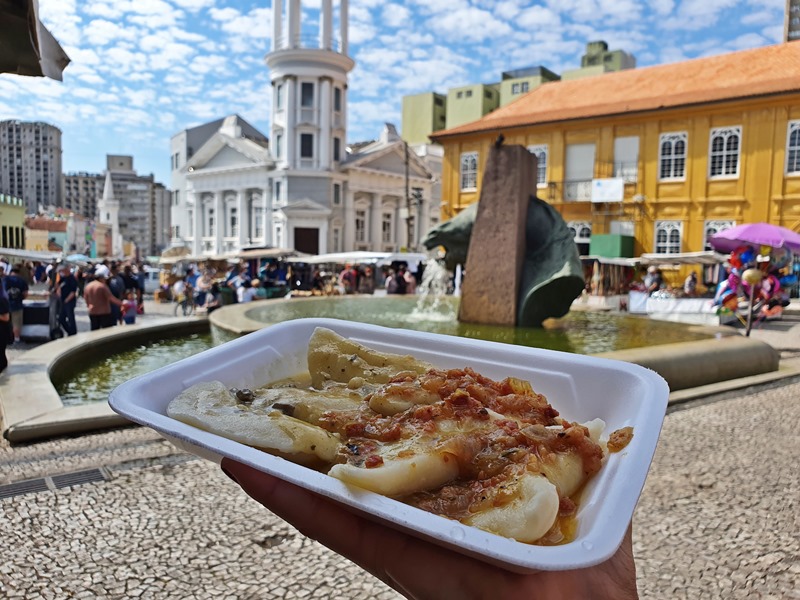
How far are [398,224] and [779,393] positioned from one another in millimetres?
46357

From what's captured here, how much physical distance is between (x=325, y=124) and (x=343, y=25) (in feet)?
24.5

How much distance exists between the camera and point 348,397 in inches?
73.1

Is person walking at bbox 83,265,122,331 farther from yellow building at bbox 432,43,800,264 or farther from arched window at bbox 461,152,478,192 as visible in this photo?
arched window at bbox 461,152,478,192

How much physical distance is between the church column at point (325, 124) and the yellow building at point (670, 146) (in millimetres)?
13603

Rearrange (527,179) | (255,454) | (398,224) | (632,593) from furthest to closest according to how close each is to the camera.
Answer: (398,224), (527,179), (632,593), (255,454)

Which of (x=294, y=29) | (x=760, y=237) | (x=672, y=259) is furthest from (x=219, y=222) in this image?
(x=760, y=237)

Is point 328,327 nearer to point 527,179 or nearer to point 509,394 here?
point 509,394

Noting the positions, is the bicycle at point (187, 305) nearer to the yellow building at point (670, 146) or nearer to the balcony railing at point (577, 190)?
the yellow building at point (670, 146)

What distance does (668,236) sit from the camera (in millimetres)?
30391

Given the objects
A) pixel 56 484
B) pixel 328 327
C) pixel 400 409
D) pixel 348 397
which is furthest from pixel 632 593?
pixel 56 484

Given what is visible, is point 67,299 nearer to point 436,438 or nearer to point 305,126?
point 436,438

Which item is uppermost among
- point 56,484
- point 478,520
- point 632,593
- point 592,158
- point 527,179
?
point 592,158

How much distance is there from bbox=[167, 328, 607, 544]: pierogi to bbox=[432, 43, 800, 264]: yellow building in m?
30.5

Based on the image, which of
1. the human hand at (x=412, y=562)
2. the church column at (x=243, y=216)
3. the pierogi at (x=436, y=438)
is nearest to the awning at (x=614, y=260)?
Answer: the pierogi at (x=436, y=438)
